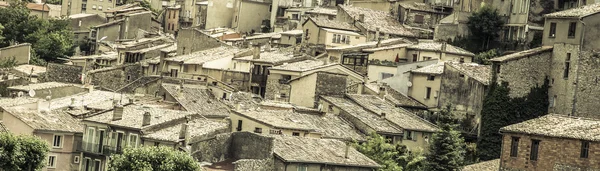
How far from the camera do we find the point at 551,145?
80062mm

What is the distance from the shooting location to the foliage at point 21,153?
95.7 m

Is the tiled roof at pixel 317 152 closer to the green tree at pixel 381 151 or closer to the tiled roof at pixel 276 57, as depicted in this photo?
the green tree at pixel 381 151

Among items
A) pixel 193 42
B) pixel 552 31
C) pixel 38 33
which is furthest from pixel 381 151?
pixel 38 33

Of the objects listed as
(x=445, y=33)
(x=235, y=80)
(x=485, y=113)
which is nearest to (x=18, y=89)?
(x=235, y=80)

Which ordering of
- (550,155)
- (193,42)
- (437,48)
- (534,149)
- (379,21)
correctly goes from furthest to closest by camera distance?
(379,21)
(193,42)
(437,48)
(534,149)
(550,155)

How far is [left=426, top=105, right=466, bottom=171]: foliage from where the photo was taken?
320 ft

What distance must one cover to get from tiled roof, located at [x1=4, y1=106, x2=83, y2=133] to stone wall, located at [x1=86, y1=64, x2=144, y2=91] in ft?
96.6

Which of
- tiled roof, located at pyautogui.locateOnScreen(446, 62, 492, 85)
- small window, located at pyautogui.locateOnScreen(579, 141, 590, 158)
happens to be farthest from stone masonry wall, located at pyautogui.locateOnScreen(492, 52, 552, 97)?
small window, located at pyautogui.locateOnScreen(579, 141, 590, 158)

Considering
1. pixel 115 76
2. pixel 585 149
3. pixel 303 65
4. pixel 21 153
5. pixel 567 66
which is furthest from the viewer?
pixel 115 76

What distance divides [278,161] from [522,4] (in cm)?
4065

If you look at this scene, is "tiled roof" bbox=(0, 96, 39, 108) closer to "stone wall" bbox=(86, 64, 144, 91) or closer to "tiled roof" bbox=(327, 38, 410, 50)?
"stone wall" bbox=(86, 64, 144, 91)

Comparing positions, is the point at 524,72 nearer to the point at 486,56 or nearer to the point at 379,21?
the point at 486,56

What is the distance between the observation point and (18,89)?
13075 centimetres

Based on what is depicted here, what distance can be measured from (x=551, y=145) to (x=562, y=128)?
5.24 ft
